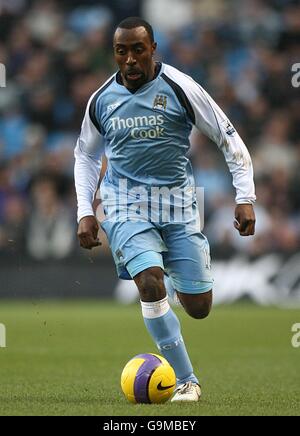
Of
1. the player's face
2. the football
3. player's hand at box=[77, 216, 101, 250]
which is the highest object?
the player's face

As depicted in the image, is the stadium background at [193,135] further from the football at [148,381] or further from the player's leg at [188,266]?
the football at [148,381]

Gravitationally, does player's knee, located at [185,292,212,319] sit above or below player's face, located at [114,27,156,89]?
below

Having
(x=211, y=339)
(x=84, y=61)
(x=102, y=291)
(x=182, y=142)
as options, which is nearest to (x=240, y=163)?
(x=182, y=142)

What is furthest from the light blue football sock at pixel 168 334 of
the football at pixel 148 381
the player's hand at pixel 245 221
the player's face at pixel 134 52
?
the player's face at pixel 134 52

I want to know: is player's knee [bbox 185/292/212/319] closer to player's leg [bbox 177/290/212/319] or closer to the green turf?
player's leg [bbox 177/290/212/319]

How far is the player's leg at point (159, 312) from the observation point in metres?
6.48

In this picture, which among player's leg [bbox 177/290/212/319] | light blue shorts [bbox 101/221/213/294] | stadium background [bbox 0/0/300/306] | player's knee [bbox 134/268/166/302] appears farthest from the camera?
stadium background [bbox 0/0/300/306]

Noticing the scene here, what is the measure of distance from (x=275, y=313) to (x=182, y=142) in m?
7.44

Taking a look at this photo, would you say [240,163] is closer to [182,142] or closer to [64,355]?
[182,142]

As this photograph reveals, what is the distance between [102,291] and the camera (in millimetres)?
15594

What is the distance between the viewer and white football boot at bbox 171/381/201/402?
6549 mm

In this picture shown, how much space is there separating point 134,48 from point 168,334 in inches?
69.9

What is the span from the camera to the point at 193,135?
1648 cm

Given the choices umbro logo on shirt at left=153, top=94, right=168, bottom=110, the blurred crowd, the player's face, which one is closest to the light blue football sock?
A: umbro logo on shirt at left=153, top=94, right=168, bottom=110
